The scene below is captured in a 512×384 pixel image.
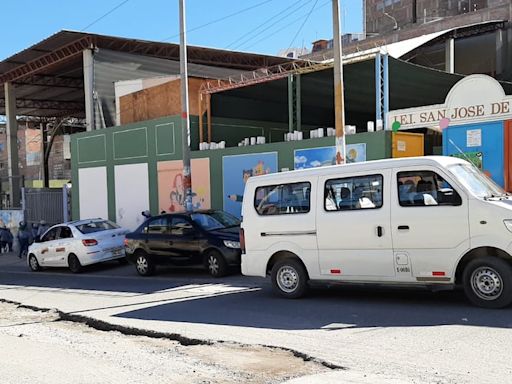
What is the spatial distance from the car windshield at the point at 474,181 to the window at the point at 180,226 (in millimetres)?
6849

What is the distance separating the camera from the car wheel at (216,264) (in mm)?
12258

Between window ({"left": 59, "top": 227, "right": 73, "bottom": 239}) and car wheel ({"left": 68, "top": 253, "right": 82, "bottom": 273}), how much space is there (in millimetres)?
635

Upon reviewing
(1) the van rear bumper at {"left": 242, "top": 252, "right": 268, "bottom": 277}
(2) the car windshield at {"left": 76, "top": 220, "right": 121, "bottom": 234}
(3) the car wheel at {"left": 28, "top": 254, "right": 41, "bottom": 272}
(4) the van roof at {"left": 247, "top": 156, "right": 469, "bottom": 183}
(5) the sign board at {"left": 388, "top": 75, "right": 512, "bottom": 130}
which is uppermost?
(5) the sign board at {"left": 388, "top": 75, "right": 512, "bottom": 130}

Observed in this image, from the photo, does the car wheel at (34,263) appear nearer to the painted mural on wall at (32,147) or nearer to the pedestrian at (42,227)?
the pedestrian at (42,227)

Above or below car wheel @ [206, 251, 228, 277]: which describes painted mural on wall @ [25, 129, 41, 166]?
above

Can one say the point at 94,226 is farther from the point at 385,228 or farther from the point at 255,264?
the point at 385,228

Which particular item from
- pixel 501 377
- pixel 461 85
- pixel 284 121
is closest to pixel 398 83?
pixel 284 121

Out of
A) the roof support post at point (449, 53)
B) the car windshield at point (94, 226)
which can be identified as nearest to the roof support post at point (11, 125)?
the car windshield at point (94, 226)

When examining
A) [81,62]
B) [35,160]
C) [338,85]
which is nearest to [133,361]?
[338,85]

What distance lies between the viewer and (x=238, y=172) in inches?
695

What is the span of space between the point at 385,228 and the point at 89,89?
20.0 meters

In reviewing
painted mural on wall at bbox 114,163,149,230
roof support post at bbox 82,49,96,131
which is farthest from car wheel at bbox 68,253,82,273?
roof support post at bbox 82,49,96,131

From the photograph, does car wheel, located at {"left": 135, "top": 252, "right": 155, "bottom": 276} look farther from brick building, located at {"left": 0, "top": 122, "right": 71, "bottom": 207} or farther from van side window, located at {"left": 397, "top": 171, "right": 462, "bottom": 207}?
brick building, located at {"left": 0, "top": 122, "right": 71, "bottom": 207}

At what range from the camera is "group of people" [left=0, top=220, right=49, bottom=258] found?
72.4ft
